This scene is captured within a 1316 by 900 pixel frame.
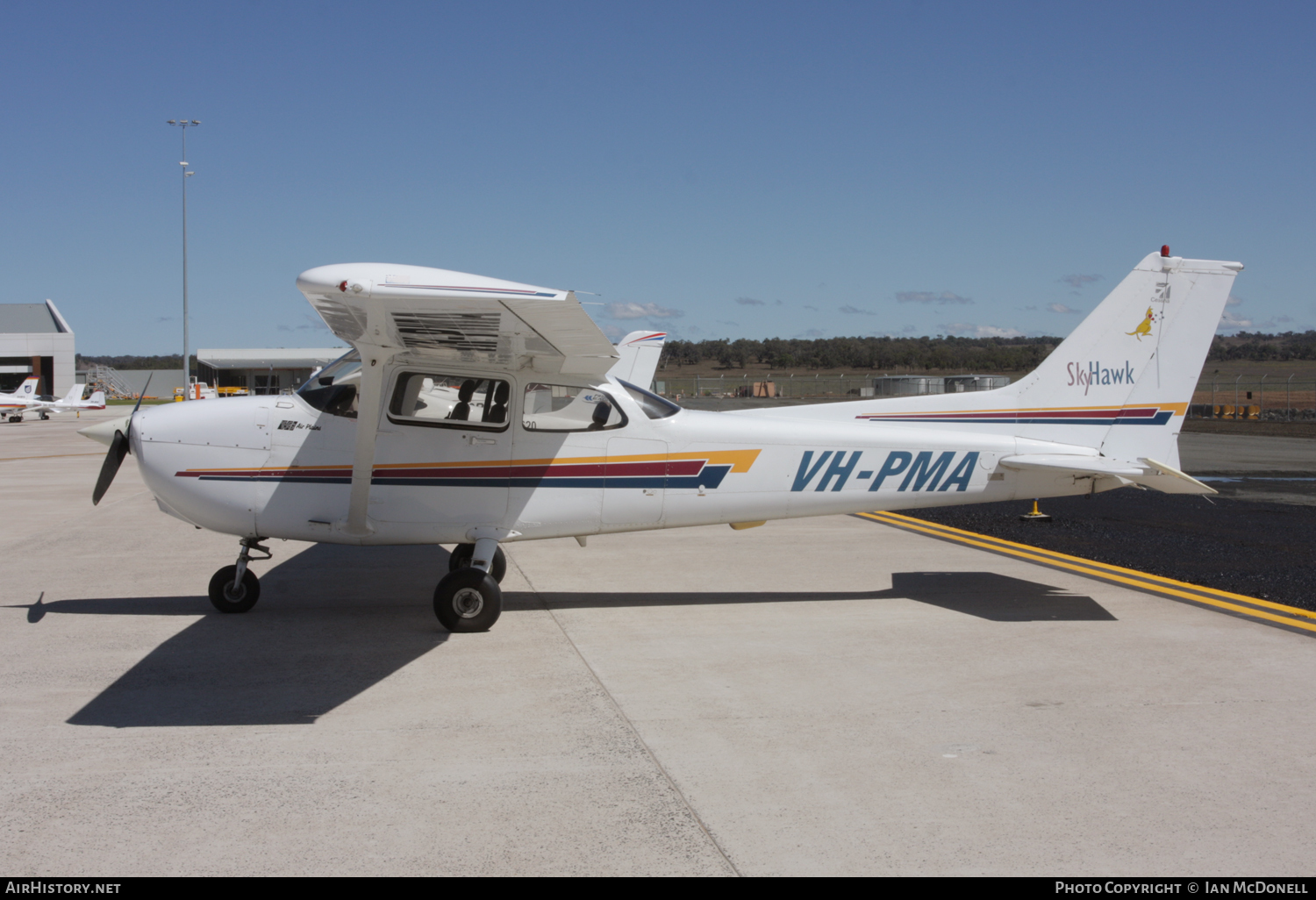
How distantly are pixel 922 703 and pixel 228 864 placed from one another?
10.9ft

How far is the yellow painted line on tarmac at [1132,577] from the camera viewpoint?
22.0ft

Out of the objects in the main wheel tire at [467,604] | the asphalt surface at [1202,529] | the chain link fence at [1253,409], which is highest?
the asphalt surface at [1202,529]

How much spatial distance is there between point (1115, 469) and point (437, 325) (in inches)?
191

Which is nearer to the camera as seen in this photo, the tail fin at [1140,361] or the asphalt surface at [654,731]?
the asphalt surface at [654,731]

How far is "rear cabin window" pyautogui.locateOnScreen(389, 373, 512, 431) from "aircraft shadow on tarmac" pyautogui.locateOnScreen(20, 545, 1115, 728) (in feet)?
4.77

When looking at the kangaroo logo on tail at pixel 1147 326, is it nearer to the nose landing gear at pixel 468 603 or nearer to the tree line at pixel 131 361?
the nose landing gear at pixel 468 603

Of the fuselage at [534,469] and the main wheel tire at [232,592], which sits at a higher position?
the fuselage at [534,469]

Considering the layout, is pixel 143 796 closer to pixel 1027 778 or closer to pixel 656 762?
pixel 656 762

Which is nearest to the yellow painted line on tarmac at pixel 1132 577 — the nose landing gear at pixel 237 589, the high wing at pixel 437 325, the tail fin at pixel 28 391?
the high wing at pixel 437 325

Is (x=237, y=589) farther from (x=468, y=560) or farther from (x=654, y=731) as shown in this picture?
(x=654, y=731)

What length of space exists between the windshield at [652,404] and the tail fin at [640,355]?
27.2 feet

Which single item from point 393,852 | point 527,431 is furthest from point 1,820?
point 527,431

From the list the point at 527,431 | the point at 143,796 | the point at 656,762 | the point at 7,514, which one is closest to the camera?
the point at 143,796
